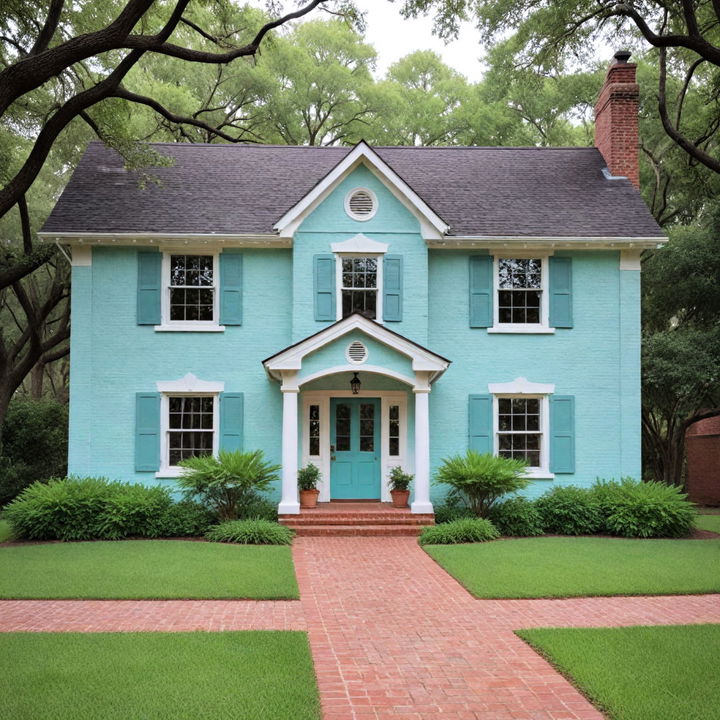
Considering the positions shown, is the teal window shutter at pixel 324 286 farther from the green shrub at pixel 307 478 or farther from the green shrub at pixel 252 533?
the green shrub at pixel 252 533

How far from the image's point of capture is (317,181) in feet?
54.1

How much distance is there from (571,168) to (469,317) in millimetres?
5389

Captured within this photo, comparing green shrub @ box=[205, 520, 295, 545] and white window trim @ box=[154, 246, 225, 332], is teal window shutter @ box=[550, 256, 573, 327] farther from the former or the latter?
green shrub @ box=[205, 520, 295, 545]

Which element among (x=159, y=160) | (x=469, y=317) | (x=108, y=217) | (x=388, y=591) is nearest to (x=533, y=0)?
(x=469, y=317)

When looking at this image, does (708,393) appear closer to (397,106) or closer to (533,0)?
(533,0)

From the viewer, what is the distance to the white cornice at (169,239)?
15.6 m

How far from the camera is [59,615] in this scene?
823 cm

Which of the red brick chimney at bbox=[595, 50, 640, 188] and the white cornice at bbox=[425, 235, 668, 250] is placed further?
the red brick chimney at bbox=[595, 50, 640, 188]

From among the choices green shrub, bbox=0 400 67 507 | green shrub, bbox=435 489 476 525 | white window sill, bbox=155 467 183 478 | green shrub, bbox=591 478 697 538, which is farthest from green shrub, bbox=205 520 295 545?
green shrub, bbox=0 400 67 507

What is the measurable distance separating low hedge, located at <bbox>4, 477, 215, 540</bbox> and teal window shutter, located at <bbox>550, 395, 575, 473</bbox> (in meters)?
7.56

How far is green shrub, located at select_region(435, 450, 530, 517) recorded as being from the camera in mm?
14211

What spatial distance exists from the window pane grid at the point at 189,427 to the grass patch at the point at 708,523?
10702mm

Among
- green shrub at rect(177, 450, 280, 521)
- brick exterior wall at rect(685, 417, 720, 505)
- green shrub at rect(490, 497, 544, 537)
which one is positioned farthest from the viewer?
brick exterior wall at rect(685, 417, 720, 505)

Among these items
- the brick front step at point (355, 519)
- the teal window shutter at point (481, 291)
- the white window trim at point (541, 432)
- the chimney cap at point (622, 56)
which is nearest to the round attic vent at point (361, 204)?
the teal window shutter at point (481, 291)
